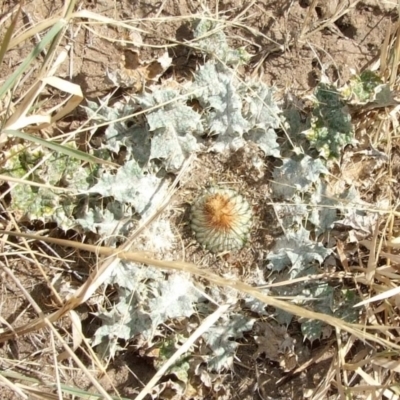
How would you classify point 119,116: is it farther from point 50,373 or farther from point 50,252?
point 50,373

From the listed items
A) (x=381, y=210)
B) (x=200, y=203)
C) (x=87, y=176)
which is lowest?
(x=381, y=210)

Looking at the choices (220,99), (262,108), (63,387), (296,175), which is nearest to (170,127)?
(220,99)

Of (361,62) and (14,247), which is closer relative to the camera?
(14,247)

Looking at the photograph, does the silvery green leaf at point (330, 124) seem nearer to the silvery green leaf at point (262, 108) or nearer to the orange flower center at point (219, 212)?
the silvery green leaf at point (262, 108)

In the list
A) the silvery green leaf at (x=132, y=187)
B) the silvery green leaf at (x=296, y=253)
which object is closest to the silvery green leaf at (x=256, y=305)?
the silvery green leaf at (x=296, y=253)

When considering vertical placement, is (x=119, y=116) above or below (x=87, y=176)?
above

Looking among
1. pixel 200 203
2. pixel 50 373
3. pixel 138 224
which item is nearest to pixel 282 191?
pixel 200 203
